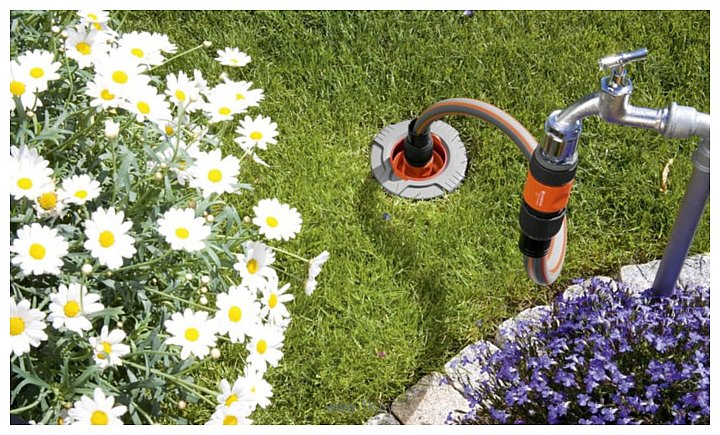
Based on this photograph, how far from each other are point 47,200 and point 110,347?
0.34m

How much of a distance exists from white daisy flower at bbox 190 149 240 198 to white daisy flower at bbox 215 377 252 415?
0.43m

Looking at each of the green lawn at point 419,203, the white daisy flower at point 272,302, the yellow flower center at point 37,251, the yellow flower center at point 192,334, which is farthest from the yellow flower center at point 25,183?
the green lawn at point 419,203

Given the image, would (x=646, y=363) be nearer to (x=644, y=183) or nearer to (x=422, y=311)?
(x=422, y=311)

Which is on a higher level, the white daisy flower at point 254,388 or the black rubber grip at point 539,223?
the black rubber grip at point 539,223

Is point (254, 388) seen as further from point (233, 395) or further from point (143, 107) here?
point (143, 107)

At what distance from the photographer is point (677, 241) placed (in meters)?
2.23

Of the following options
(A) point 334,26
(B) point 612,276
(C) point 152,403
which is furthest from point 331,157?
(C) point 152,403

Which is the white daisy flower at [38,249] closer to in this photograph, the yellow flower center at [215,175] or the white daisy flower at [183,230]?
the white daisy flower at [183,230]

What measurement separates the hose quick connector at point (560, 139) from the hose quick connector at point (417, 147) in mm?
919

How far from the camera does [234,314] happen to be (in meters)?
1.87

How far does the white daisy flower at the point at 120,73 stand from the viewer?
6.31 ft

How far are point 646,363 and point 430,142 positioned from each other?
45.3 inches

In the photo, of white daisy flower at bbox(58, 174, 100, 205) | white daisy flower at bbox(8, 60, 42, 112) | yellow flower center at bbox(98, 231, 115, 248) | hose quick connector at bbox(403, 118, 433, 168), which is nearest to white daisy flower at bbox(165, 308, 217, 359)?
yellow flower center at bbox(98, 231, 115, 248)

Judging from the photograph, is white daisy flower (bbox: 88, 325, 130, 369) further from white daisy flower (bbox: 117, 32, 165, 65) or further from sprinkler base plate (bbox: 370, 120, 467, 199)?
sprinkler base plate (bbox: 370, 120, 467, 199)
